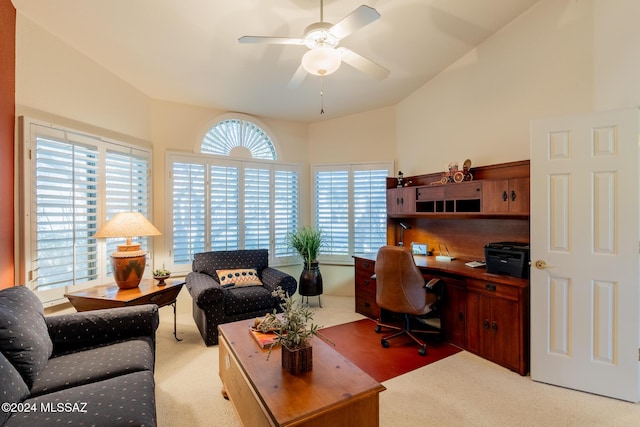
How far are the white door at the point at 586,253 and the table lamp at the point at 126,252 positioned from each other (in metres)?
3.52

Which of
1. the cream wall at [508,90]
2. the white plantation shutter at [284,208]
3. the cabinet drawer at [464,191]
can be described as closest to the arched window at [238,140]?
the white plantation shutter at [284,208]

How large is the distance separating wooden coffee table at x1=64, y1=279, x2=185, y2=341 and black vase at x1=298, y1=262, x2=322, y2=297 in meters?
1.69

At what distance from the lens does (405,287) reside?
9.34 ft

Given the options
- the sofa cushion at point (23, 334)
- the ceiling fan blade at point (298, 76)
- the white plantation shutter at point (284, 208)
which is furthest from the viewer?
the white plantation shutter at point (284, 208)

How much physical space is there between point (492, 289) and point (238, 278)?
107 inches

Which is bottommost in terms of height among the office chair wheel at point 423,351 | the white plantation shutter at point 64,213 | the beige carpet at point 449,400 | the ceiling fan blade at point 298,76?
the beige carpet at point 449,400

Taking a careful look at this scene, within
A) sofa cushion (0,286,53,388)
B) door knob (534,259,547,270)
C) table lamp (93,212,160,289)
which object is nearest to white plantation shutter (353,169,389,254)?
door knob (534,259,547,270)

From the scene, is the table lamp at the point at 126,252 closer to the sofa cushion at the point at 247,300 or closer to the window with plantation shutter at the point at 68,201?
the window with plantation shutter at the point at 68,201

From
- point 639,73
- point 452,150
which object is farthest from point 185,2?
point 639,73

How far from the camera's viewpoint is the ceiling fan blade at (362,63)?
2.13 meters

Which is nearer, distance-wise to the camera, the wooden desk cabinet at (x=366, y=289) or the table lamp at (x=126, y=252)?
the table lamp at (x=126, y=252)

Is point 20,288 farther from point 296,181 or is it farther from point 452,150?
point 452,150

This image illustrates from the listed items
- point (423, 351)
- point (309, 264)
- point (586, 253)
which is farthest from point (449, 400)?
point (309, 264)

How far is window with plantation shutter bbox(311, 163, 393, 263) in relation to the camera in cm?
454
